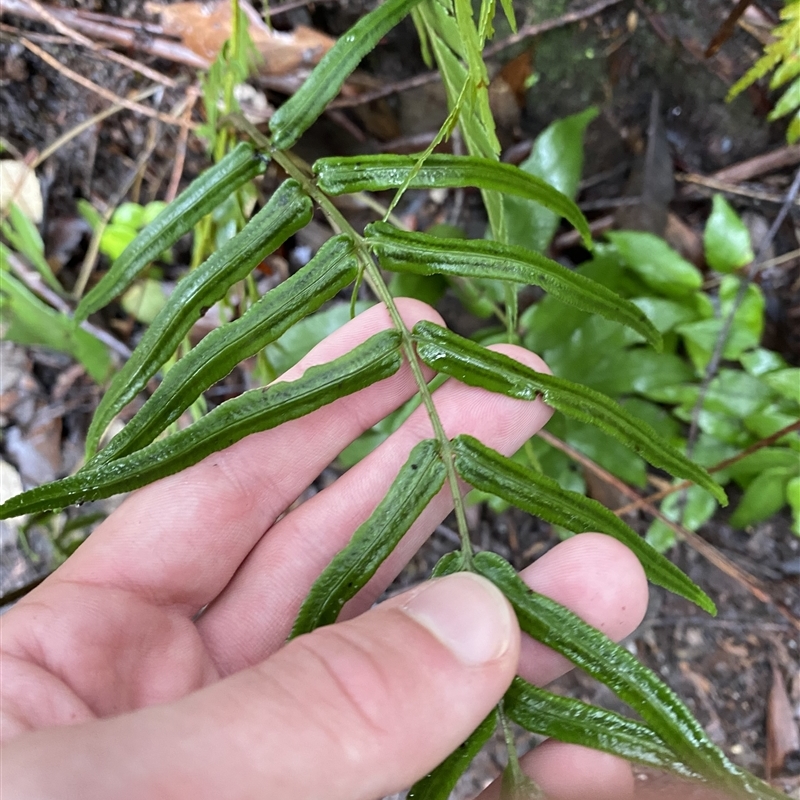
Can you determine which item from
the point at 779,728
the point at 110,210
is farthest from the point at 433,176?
the point at 779,728

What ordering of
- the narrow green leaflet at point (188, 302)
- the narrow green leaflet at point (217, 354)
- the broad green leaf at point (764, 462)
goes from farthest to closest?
the broad green leaf at point (764, 462) < the narrow green leaflet at point (188, 302) < the narrow green leaflet at point (217, 354)

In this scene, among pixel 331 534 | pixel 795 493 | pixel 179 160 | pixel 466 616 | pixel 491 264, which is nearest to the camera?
pixel 466 616

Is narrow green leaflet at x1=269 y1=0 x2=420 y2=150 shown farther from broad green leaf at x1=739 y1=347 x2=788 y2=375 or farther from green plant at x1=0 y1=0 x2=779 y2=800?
broad green leaf at x1=739 y1=347 x2=788 y2=375

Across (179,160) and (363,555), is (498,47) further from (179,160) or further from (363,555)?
(363,555)

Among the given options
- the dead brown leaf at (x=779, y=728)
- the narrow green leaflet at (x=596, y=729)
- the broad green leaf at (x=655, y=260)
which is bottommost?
the dead brown leaf at (x=779, y=728)

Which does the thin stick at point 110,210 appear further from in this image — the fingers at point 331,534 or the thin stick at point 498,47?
the fingers at point 331,534

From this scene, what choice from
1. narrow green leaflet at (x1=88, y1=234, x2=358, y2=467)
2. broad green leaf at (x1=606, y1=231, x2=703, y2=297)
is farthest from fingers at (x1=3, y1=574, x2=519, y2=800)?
broad green leaf at (x1=606, y1=231, x2=703, y2=297)

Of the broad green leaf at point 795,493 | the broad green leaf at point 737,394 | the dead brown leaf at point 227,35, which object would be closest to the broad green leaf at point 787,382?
the broad green leaf at point 737,394
